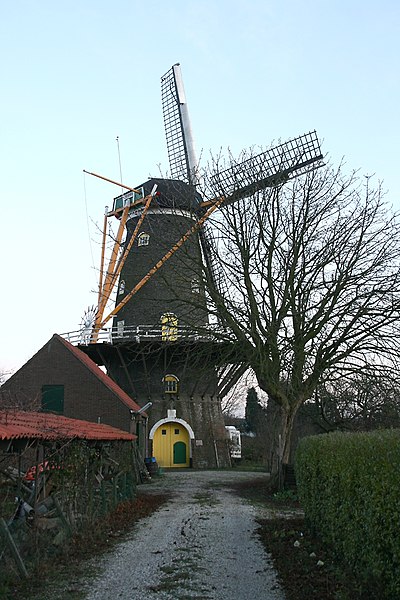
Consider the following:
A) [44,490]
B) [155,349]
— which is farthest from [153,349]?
[44,490]

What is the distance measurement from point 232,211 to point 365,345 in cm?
550

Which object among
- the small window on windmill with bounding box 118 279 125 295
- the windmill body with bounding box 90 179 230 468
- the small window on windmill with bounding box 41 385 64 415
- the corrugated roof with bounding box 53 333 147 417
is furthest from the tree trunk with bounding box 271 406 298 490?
the small window on windmill with bounding box 118 279 125 295

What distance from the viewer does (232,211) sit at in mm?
17359

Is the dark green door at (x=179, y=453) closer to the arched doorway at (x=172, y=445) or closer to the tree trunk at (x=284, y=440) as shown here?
the arched doorway at (x=172, y=445)

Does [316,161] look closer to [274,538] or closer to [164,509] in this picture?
[164,509]

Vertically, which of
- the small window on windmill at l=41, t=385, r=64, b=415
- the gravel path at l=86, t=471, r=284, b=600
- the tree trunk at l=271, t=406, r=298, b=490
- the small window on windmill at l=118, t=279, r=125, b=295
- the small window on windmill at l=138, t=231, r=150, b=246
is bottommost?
the gravel path at l=86, t=471, r=284, b=600

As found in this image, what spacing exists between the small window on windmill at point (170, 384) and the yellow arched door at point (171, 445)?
1678 mm

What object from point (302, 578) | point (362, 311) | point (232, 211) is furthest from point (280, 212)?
point (302, 578)

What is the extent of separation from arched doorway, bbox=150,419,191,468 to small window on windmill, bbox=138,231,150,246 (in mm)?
8884

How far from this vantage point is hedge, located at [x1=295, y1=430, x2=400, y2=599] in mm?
5109

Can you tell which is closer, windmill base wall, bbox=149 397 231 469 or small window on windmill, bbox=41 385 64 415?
small window on windmill, bbox=41 385 64 415

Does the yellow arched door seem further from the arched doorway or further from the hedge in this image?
the hedge

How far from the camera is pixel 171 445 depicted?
94.3 feet

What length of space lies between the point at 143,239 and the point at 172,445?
10292mm
